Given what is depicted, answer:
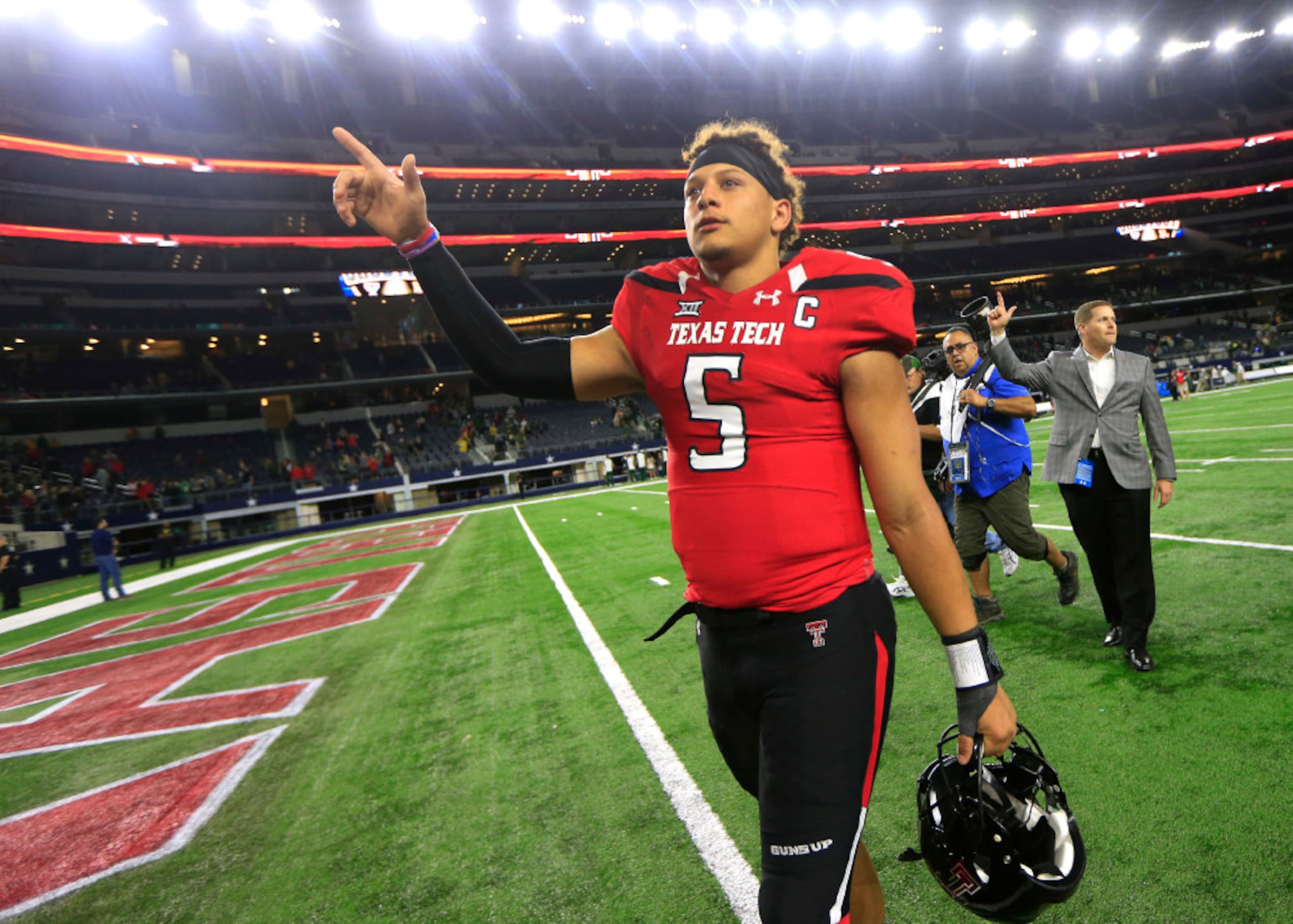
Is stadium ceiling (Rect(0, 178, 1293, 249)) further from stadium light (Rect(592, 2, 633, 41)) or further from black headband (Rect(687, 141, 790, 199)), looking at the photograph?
black headband (Rect(687, 141, 790, 199))

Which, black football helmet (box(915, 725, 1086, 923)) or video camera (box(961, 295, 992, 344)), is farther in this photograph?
video camera (box(961, 295, 992, 344))

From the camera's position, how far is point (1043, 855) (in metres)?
1.58

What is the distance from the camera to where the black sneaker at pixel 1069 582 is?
5438 millimetres

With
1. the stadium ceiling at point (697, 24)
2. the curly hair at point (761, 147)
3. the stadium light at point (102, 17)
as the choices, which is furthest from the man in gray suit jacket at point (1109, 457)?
the stadium light at point (102, 17)

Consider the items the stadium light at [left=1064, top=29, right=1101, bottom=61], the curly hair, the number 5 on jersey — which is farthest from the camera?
the stadium light at [left=1064, top=29, right=1101, bottom=61]

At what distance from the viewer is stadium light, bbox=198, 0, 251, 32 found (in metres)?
38.8

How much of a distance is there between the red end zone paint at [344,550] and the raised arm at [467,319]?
52.0 ft

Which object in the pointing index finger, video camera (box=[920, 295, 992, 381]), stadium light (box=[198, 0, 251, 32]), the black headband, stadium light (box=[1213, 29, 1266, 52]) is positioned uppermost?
stadium light (box=[198, 0, 251, 32])

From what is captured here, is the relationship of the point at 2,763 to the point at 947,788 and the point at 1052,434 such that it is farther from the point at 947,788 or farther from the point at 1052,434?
the point at 1052,434

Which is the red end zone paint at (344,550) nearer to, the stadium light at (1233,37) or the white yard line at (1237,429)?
the white yard line at (1237,429)

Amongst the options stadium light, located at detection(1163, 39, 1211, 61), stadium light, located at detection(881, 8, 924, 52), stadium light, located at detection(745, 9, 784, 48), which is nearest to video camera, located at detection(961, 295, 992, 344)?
stadium light, located at detection(745, 9, 784, 48)

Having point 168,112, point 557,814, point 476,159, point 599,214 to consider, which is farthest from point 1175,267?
point 168,112

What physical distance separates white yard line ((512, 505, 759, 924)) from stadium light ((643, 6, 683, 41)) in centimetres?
5629

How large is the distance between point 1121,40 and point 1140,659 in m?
79.3
